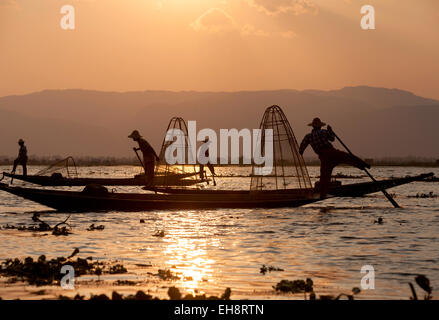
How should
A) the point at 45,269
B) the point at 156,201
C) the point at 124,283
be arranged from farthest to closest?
the point at 156,201 < the point at 45,269 < the point at 124,283

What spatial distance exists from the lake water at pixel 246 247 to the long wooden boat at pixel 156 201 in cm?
37

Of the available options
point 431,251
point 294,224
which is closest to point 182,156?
point 294,224

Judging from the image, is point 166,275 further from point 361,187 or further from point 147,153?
point 147,153

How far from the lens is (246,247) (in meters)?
14.6

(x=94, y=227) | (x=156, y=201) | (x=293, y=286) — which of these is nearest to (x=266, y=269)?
(x=293, y=286)

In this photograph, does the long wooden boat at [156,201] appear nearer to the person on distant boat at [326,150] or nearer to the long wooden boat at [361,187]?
the long wooden boat at [361,187]

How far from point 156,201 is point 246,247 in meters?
7.61

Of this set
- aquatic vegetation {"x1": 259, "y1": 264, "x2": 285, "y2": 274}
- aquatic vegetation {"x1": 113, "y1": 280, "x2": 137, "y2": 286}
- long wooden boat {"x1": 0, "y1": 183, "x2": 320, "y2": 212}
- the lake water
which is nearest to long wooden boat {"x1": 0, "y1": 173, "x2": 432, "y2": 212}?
long wooden boat {"x1": 0, "y1": 183, "x2": 320, "y2": 212}

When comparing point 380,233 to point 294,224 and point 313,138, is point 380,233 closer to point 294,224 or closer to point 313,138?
point 294,224

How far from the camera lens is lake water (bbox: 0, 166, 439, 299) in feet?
33.3

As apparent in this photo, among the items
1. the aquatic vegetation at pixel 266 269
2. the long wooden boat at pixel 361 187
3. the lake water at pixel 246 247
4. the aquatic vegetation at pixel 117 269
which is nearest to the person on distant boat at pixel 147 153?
the lake water at pixel 246 247

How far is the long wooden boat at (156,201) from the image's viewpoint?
2145 cm

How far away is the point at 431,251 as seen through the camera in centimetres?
1425
